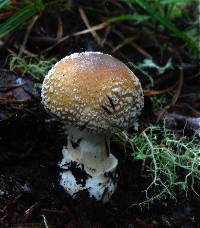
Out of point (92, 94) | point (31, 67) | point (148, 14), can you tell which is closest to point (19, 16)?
point (31, 67)

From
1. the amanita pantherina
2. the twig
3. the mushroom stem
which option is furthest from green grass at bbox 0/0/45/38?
the twig

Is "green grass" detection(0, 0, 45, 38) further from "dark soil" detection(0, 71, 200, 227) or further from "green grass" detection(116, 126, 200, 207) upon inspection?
"green grass" detection(116, 126, 200, 207)

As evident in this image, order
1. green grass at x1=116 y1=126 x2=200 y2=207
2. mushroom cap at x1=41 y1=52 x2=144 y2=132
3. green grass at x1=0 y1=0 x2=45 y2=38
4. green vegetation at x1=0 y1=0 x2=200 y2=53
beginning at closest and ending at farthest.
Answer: mushroom cap at x1=41 y1=52 x2=144 y2=132 < green grass at x1=116 y1=126 x2=200 y2=207 < green grass at x1=0 y1=0 x2=45 y2=38 < green vegetation at x1=0 y1=0 x2=200 y2=53

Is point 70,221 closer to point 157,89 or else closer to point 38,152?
point 38,152

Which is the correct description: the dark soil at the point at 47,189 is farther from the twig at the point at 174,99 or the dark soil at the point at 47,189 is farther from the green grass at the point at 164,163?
the twig at the point at 174,99

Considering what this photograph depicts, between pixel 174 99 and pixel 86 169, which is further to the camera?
pixel 174 99

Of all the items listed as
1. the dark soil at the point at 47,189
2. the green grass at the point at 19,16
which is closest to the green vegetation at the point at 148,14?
the green grass at the point at 19,16

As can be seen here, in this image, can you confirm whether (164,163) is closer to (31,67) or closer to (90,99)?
(90,99)
